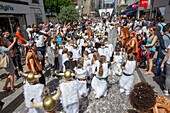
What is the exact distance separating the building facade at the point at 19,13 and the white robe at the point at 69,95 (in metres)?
11.6

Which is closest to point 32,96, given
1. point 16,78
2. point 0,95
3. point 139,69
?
point 0,95

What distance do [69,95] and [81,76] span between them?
1136 mm

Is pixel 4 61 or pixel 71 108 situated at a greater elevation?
pixel 4 61

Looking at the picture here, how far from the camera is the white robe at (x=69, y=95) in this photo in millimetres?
3441

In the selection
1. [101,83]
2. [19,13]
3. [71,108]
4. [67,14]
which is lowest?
[71,108]

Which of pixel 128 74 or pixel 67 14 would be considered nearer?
pixel 128 74

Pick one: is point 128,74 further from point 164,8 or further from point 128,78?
point 164,8

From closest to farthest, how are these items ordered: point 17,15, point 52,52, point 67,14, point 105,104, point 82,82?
point 105,104, point 82,82, point 52,52, point 17,15, point 67,14

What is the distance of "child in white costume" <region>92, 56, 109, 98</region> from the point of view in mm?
4426

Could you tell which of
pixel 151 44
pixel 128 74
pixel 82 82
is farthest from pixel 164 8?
pixel 82 82

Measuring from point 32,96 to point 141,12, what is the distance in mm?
23977

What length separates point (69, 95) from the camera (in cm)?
351

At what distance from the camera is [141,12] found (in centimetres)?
2380

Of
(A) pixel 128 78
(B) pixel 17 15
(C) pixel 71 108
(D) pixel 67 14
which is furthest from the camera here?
(D) pixel 67 14
